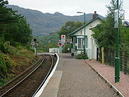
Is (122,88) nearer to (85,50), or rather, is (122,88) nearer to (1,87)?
(1,87)

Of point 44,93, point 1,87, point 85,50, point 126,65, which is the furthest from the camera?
point 85,50

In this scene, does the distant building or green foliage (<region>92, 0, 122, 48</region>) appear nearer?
green foliage (<region>92, 0, 122, 48</region>)

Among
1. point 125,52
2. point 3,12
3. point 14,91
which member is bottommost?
point 14,91

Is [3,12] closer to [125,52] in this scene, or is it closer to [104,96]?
[125,52]

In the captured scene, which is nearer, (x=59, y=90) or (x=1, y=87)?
(x=59, y=90)

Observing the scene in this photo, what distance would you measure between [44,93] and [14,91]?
10.6ft

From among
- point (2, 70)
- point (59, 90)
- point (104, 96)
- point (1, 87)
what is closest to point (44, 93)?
point (59, 90)

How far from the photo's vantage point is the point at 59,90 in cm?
1777

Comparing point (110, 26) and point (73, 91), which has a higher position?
point (110, 26)

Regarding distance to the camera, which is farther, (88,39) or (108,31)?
(88,39)

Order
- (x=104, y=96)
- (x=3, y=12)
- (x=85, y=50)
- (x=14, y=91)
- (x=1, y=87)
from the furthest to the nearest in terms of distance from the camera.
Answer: (x=85, y=50)
(x=3, y=12)
(x=1, y=87)
(x=14, y=91)
(x=104, y=96)

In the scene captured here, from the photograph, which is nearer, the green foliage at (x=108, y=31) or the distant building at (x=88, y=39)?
the green foliage at (x=108, y=31)

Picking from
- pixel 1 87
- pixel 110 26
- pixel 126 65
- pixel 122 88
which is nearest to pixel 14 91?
pixel 1 87

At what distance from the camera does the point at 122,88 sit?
A: 1725 cm
